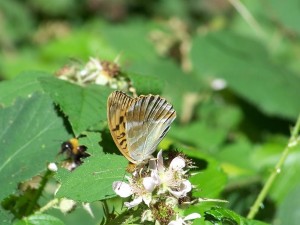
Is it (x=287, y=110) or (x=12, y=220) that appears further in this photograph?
(x=287, y=110)

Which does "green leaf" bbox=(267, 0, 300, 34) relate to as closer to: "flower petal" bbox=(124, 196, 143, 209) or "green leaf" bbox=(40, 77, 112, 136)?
"green leaf" bbox=(40, 77, 112, 136)

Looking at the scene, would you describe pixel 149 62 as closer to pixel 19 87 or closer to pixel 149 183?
pixel 19 87

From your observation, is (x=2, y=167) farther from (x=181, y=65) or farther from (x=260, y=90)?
(x=181, y=65)

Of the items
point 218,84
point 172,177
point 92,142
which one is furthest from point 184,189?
point 218,84

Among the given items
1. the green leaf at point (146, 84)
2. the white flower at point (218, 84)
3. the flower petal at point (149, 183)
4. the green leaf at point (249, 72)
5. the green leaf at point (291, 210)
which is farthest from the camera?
the white flower at point (218, 84)

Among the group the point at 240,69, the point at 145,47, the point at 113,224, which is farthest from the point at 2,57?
the point at 113,224

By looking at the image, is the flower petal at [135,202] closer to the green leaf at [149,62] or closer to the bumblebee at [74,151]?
the bumblebee at [74,151]

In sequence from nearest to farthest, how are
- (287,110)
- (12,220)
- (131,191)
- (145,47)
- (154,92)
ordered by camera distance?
(131,191)
(12,220)
(154,92)
(287,110)
(145,47)

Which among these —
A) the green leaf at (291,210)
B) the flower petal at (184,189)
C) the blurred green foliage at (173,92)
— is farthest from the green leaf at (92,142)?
the green leaf at (291,210)
